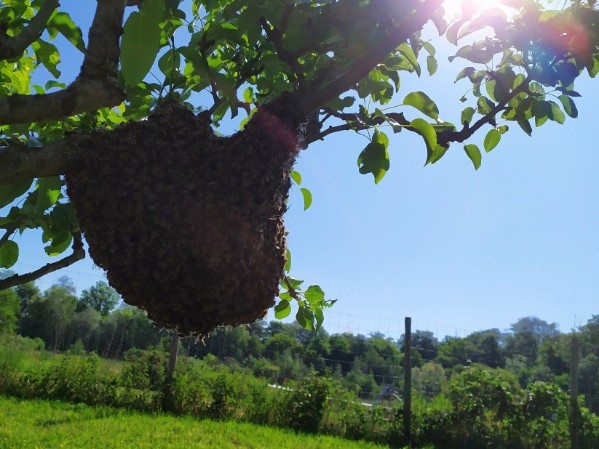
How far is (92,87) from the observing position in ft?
3.83

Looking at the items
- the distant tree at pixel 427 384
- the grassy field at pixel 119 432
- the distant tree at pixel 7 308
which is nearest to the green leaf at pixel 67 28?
the grassy field at pixel 119 432

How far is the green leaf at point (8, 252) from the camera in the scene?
2.11m

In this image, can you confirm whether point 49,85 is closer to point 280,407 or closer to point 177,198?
point 177,198

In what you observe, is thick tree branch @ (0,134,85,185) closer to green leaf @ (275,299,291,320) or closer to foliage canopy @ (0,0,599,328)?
foliage canopy @ (0,0,599,328)

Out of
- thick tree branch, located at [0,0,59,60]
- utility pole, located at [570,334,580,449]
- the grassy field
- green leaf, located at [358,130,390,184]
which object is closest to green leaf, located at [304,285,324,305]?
green leaf, located at [358,130,390,184]

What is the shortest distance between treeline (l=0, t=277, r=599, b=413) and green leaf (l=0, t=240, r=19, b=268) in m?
5.55

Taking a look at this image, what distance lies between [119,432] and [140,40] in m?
7.32

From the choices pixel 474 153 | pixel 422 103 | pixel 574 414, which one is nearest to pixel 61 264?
pixel 422 103

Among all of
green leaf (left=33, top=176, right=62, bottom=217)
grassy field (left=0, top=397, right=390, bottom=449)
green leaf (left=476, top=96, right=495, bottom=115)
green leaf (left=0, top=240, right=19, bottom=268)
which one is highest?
green leaf (left=476, top=96, right=495, bottom=115)

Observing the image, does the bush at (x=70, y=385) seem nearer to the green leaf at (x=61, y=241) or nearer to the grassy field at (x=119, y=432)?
the grassy field at (x=119, y=432)

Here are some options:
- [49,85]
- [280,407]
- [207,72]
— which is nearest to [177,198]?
[207,72]

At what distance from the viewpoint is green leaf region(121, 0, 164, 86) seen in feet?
3.12

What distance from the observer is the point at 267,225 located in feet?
4.92

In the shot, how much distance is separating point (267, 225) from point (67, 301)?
28071mm
